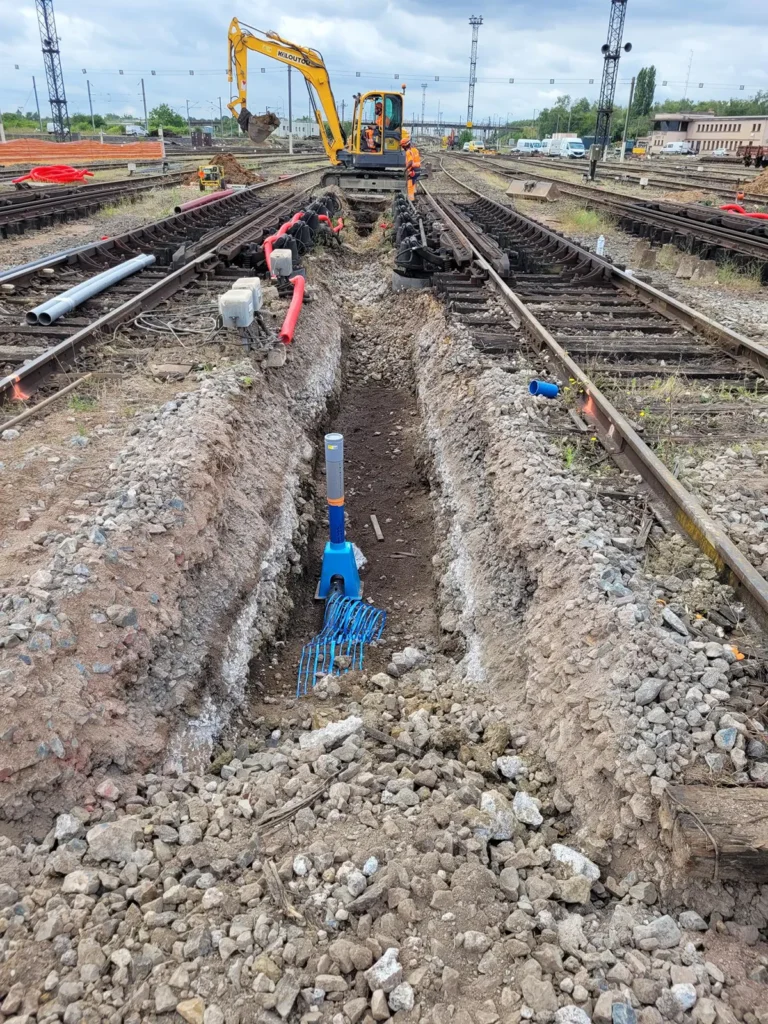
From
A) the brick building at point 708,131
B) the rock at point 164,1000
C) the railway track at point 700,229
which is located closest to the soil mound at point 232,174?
the railway track at point 700,229

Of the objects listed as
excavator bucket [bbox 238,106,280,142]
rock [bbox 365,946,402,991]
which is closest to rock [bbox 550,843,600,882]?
rock [bbox 365,946,402,991]

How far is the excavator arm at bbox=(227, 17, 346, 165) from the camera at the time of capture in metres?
21.3

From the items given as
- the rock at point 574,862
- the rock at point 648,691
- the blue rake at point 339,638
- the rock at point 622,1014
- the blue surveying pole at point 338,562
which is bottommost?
the blue rake at point 339,638

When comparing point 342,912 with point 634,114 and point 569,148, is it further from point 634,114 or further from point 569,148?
point 634,114

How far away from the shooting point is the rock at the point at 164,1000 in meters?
2.12

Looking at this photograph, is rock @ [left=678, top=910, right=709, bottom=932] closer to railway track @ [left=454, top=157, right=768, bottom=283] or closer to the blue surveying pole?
the blue surveying pole

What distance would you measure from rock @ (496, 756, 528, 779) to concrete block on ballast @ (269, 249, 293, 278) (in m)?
8.61

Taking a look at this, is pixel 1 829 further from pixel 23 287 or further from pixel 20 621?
pixel 23 287

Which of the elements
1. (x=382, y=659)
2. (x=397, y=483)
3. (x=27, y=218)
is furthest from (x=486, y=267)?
(x=27, y=218)

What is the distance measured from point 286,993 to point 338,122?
26.7m

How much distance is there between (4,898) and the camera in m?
2.43

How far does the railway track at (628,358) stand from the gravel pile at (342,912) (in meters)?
1.76

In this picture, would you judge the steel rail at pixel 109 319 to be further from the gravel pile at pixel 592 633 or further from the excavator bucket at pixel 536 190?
the excavator bucket at pixel 536 190

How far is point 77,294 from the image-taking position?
8.56m
